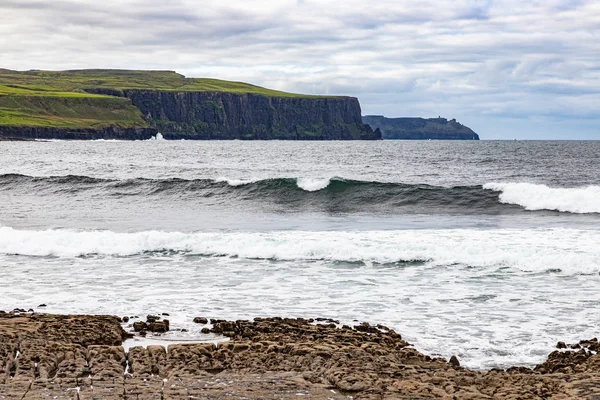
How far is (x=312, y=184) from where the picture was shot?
43000mm

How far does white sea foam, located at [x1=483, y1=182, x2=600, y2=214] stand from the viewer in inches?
1303

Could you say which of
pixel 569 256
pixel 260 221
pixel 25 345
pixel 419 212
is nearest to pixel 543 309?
pixel 569 256

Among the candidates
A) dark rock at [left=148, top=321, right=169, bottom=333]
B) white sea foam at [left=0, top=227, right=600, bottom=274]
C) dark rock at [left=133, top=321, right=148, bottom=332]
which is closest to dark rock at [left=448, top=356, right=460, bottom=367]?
dark rock at [left=148, top=321, right=169, bottom=333]

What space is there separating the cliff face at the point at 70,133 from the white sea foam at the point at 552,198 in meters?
144

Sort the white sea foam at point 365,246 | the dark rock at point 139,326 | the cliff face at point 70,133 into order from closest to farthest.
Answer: the dark rock at point 139,326 → the white sea foam at point 365,246 → the cliff face at point 70,133

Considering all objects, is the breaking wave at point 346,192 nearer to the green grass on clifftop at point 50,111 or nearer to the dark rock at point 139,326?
the dark rock at point 139,326

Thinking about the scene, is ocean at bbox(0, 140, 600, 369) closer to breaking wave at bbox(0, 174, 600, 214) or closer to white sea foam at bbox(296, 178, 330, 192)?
breaking wave at bbox(0, 174, 600, 214)

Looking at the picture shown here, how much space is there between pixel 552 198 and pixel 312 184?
13.9 metres

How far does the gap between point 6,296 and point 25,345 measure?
17.6 feet

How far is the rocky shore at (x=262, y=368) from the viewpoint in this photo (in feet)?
28.0

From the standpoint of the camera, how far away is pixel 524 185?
38656 mm

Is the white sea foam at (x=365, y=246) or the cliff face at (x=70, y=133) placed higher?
the cliff face at (x=70, y=133)

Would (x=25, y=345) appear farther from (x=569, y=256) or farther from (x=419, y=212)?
(x=419, y=212)

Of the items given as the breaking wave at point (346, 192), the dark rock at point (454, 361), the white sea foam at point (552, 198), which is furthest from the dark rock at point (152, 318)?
the white sea foam at point (552, 198)
